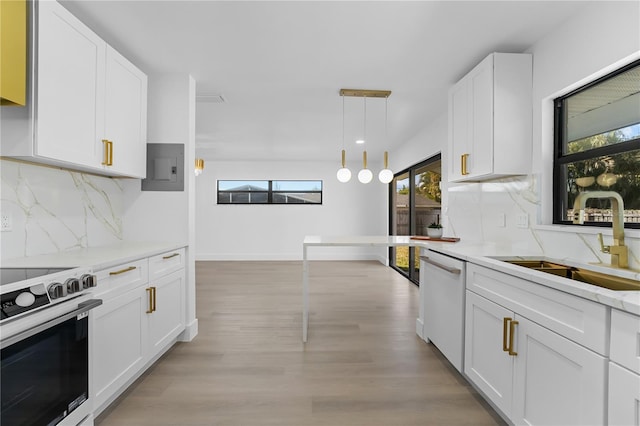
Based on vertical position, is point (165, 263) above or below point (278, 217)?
below

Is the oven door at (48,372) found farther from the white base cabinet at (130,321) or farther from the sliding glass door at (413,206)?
the sliding glass door at (413,206)

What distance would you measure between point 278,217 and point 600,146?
244 inches

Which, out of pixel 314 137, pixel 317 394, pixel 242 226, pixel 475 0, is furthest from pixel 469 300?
pixel 242 226

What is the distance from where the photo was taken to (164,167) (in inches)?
106

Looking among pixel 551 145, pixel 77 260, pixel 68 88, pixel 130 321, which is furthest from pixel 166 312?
pixel 551 145

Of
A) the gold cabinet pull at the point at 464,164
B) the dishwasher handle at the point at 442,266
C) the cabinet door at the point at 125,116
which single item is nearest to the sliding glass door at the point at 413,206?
the gold cabinet pull at the point at 464,164

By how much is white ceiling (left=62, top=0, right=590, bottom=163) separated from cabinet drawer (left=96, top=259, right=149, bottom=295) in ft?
5.29

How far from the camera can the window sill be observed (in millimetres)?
1522

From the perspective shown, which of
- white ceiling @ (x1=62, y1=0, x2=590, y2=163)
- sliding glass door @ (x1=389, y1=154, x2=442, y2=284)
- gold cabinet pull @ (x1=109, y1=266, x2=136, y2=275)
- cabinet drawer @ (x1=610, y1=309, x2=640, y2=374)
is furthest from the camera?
sliding glass door @ (x1=389, y1=154, x2=442, y2=284)

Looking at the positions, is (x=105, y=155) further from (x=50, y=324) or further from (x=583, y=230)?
(x=583, y=230)

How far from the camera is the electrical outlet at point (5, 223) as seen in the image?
67.1 inches

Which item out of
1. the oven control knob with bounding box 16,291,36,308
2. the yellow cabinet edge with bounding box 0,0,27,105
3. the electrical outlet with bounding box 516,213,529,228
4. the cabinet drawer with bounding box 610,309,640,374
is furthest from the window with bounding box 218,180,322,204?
the cabinet drawer with bounding box 610,309,640,374

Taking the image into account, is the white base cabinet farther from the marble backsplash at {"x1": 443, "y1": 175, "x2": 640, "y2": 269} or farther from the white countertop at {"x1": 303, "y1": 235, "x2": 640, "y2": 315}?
the marble backsplash at {"x1": 443, "y1": 175, "x2": 640, "y2": 269}

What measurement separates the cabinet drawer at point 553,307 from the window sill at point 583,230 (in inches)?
24.3
